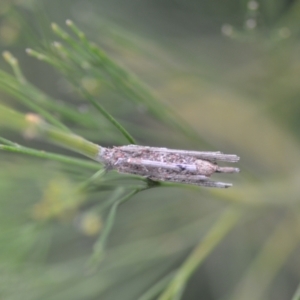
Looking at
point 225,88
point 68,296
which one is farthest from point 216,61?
point 68,296

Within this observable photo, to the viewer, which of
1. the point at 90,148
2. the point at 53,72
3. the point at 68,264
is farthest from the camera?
the point at 53,72

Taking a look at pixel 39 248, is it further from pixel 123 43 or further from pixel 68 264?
pixel 123 43

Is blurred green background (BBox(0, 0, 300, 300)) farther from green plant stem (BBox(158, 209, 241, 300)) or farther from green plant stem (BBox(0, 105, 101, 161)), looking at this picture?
green plant stem (BBox(0, 105, 101, 161))

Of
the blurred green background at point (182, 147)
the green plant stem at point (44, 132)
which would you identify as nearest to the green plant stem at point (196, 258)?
the blurred green background at point (182, 147)

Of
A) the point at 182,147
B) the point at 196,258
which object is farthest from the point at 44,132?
the point at 182,147

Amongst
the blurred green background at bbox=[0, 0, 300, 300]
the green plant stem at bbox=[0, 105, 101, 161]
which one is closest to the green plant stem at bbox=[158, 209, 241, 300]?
the blurred green background at bbox=[0, 0, 300, 300]

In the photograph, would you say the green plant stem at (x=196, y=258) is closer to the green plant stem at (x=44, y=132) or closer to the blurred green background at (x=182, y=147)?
the blurred green background at (x=182, y=147)
